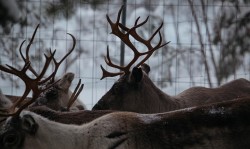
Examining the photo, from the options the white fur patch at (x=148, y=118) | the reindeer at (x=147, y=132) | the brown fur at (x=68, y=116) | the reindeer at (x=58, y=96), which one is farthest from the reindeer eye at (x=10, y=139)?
the reindeer at (x=58, y=96)

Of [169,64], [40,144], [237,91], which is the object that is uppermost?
[169,64]

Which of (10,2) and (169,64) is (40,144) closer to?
(10,2)

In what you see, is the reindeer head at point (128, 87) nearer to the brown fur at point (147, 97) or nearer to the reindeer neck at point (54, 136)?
the brown fur at point (147, 97)

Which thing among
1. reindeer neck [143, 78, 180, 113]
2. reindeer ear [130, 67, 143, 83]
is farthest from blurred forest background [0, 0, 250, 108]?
reindeer ear [130, 67, 143, 83]

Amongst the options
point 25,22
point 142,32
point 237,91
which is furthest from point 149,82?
point 142,32

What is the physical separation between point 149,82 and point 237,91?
1035 millimetres

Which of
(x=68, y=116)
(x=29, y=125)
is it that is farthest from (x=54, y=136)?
(x=68, y=116)

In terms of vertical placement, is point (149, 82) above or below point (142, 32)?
below

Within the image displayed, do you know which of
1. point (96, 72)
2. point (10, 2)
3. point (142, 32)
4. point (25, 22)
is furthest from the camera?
point (142, 32)

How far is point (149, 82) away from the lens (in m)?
6.64

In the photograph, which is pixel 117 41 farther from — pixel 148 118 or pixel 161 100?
pixel 148 118

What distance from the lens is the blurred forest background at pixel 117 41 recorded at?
9.10 m

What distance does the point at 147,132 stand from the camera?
4.23m

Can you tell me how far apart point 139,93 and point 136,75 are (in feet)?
0.77
